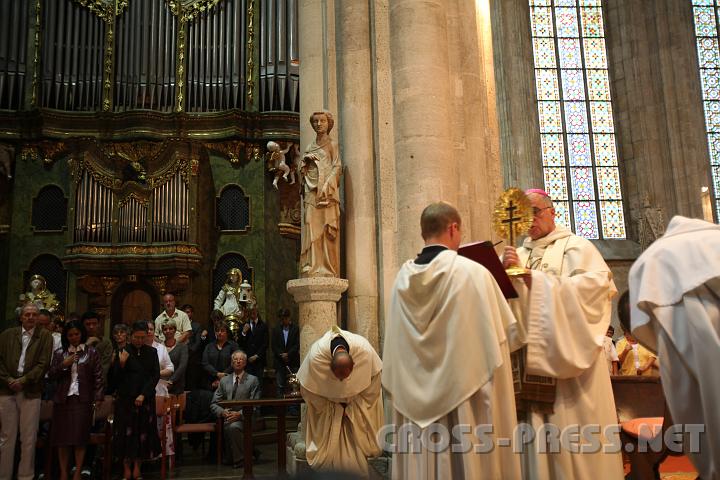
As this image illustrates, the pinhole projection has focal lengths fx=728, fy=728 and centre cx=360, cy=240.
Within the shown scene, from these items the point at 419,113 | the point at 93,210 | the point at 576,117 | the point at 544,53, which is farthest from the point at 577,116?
the point at 419,113

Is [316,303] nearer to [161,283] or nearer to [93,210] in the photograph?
[161,283]

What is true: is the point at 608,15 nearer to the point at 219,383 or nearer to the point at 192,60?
the point at 192,60

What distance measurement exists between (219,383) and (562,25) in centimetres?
1307

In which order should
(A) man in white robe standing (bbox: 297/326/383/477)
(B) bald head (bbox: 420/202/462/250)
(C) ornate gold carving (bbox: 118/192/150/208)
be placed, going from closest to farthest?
(B) bald head (bbox: 420/202/462/250) < (A) man in white robe standing (bbox: 297/326/383/477) < (C) ornate gold carving (bbox: 118/192/150/208)

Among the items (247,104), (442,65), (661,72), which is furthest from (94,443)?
(661,72)

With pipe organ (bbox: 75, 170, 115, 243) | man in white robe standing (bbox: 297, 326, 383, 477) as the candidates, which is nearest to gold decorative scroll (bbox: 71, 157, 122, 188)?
pipe organ (bbox: 75, 170, 115, 243)

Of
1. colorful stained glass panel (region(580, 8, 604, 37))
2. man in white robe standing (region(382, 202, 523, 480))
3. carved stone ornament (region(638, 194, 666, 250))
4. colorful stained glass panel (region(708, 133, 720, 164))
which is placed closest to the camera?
man in white robe standing (region(382, 202, 523, 480))

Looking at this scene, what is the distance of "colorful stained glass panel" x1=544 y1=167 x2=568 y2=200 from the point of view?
16.7 m

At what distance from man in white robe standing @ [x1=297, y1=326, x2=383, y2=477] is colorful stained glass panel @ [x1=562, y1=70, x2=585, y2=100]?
12829 mm

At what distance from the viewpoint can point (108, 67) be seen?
568 inches

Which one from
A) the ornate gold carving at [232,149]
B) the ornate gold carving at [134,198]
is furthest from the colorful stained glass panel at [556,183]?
the ornate gold carving at [134,198]

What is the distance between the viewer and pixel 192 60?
48.1 ft

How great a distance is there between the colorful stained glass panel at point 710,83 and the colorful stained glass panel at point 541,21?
146 inches

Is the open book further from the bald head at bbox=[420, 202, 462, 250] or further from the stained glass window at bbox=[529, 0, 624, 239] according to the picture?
the stained glass window at bbox=[529, 0, 624, 239]
